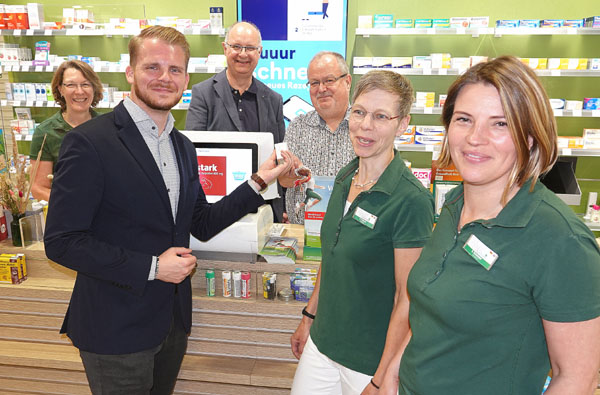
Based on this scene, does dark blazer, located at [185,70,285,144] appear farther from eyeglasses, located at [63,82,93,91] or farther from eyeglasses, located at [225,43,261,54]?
eyeglasses, located at [63,82,93,91]

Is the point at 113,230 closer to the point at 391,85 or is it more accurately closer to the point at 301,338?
the point at 301,338

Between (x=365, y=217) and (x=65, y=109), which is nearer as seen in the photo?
(x=365, y=217)

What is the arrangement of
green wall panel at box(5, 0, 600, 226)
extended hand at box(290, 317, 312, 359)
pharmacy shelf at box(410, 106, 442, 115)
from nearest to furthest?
extended hand at box(290, 317, 312, 359), pharmacy shelf at box(410, 106, 442, 115), green wall panel at box(5, 0, 600, 226)

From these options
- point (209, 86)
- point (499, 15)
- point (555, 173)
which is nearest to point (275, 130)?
point (209, 86)

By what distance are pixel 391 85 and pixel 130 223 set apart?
3.51 feet

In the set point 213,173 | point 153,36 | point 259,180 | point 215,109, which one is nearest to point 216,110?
point 215,109

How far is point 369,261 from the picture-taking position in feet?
5.16

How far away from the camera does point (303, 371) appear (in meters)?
1.80

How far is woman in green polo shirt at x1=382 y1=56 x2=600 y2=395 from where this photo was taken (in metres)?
1.01

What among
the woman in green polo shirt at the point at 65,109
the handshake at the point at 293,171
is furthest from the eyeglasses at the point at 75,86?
the handshake at the point at 293,171

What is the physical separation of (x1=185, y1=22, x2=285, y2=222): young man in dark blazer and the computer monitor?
1298 millimetres

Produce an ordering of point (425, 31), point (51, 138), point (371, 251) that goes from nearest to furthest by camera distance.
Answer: point (371, 251)
point (51, 138)
point (425, 31)

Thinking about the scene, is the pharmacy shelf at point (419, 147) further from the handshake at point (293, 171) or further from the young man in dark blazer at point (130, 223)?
the young man in dark blazer at point (130, 223)

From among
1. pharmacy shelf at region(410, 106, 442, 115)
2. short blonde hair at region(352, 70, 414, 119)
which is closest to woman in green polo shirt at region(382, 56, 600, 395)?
short blonde hair at region(352, 70, 414, 119)
